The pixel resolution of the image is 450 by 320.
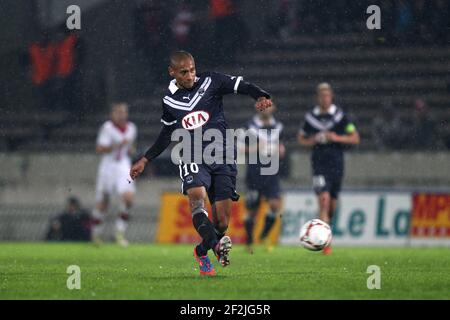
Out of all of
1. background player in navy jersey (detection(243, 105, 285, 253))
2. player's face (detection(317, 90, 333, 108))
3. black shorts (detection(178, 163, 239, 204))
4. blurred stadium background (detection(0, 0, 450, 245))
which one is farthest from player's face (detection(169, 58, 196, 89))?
blurred stadium background (detection(0, 0, 450, 245))

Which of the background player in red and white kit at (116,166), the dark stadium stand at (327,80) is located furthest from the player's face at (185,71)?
the dark stadium stand at (327,80)

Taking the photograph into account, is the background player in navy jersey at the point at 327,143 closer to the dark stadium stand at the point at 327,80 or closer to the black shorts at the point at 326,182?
the black shorts at the point at 326,182

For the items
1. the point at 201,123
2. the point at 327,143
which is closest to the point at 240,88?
the point at 201,123

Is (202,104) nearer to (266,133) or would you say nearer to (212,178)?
(212,178)

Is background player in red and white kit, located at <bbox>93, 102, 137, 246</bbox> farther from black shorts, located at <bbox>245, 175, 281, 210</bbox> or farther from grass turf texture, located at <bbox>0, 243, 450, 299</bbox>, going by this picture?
grass turf texture, located at <bbox>0, 243, 450, 299</bbox>

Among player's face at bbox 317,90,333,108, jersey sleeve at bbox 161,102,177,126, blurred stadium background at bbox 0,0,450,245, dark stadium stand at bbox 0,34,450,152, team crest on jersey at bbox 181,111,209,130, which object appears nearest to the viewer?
team crest on jersey at bbox 181,111,209,130

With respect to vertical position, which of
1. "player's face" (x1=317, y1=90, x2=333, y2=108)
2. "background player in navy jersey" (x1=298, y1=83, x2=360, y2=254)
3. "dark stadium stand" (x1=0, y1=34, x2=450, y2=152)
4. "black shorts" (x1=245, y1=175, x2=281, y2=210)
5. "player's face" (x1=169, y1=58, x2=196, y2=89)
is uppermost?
"dark stadium stand" (x1=0, y1=34, x2=450, y2=152)

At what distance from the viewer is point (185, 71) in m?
9.95

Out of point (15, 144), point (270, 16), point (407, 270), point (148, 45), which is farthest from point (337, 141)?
point (15, 144)

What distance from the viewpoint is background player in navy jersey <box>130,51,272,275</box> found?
9.88m

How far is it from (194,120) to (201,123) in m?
0.07

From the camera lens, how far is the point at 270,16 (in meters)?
23.4

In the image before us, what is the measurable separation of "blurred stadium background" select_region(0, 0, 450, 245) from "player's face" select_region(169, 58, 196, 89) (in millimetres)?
10558

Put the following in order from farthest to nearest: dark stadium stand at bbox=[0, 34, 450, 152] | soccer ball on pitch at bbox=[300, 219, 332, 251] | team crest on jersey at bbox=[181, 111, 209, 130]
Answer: dark stadium stand at bbox=[0, 34, 450, 152] < soccer ball on pitch at bbox=[300, 219, 332, 251] < team crest on jersey at bbox=[181, 111, 209, 130]
